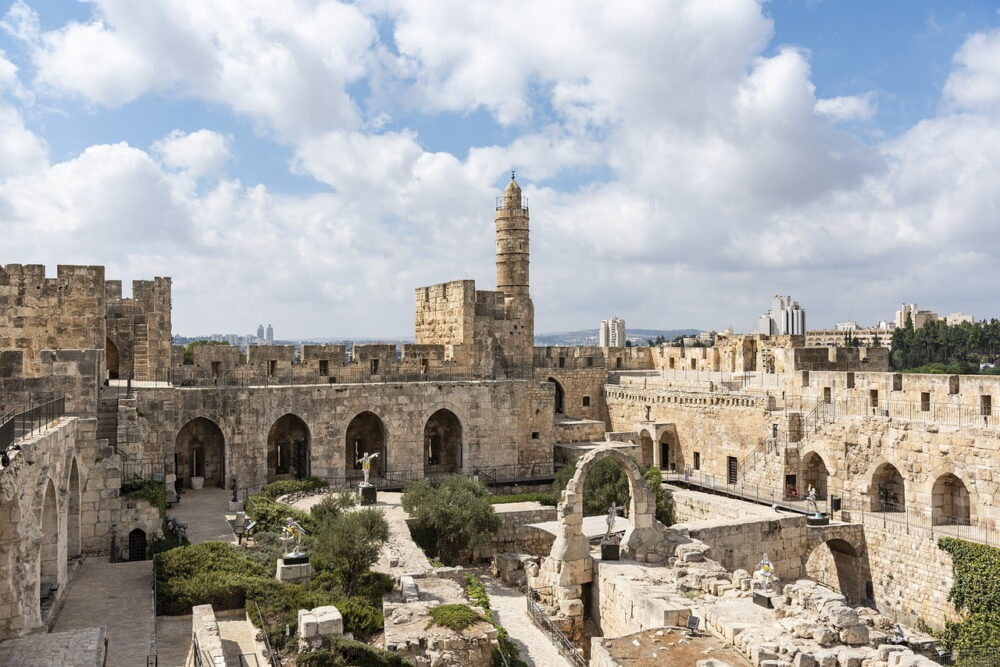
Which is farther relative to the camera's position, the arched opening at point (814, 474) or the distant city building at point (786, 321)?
the distant city building at point (786, 321)

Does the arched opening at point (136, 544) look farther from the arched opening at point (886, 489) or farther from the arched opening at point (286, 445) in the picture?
the arched opening at point (886, 489)

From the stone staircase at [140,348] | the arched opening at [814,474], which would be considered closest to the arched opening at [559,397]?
the arched opening at [814,474]

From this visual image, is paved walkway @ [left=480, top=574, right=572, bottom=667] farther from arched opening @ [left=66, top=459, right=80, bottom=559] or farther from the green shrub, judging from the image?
arched opening @ [left=66, top=459, right=80, bottom=559]

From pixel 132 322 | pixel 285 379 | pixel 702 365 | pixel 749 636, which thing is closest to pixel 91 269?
pixel 132 322

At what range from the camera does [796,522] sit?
2008 centimetres

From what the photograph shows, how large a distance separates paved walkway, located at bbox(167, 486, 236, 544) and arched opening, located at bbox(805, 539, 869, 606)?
14.6m

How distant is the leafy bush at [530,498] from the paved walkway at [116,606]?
9.76 metres

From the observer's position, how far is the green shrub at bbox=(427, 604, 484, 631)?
12.5 metres

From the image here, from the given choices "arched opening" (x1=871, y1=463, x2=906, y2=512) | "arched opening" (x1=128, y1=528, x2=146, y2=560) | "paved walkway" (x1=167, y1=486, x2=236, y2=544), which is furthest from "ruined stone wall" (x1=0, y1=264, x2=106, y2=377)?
"arched opening" (x1=871, y1=463, x2=906, y2=512)

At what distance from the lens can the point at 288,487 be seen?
21.9 metres

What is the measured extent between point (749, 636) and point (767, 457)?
1233 centimetres

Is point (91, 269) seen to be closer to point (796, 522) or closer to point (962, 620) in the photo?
point (796, 522)

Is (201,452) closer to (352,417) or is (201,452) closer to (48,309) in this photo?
(352,417)

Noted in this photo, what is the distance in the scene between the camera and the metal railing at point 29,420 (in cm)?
1076
